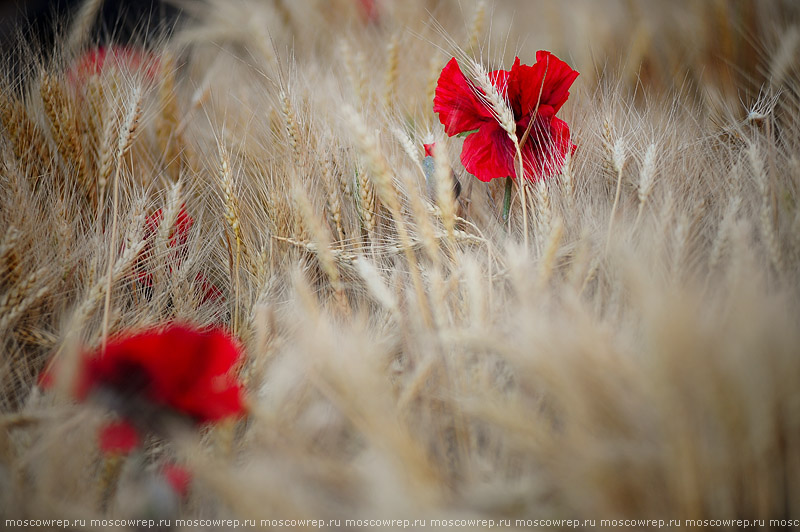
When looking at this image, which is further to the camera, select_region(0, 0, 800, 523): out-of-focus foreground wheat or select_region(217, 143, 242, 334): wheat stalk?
select_region(217, 143, 242, 334): wheat stalk

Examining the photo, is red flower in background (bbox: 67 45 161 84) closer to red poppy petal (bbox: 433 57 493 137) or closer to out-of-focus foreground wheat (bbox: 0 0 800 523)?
out-of-focus foreground wheat (bbox: 0 0 800 523)

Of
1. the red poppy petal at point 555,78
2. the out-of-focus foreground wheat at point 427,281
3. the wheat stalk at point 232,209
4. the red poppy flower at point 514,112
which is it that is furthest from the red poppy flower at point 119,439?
the red poppy petal at point 555,78

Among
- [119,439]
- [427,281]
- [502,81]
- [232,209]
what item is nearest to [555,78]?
[502,81]

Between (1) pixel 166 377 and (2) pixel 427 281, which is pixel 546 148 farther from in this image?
(1) pixel 166 377

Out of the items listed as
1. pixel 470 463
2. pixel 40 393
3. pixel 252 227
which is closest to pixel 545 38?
pixel 252 227

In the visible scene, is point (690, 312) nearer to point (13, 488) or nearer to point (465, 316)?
point (465, 316)

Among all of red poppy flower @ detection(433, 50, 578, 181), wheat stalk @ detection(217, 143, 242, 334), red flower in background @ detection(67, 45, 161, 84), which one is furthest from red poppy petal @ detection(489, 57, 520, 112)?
red flower in background @ detection(67, 45, 161, 84)

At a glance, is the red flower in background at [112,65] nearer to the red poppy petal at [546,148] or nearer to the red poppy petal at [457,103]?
the red poppy petal at [457,103]
